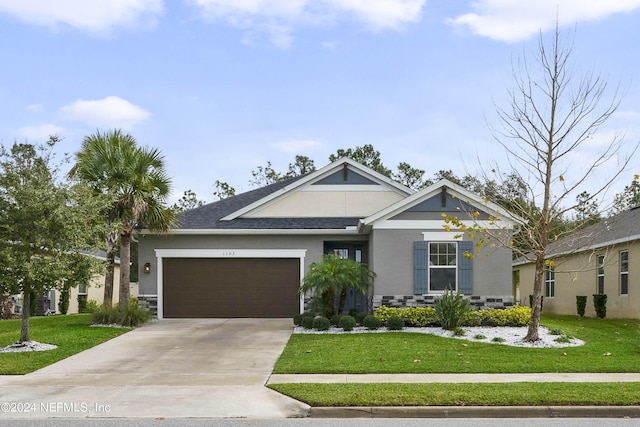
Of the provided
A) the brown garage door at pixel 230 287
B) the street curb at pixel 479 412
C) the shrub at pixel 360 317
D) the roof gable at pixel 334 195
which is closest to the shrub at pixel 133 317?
the brown garage door at pixel 230 287

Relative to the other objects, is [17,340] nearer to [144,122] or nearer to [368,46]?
[144,122]

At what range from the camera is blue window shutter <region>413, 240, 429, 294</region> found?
60.3ft

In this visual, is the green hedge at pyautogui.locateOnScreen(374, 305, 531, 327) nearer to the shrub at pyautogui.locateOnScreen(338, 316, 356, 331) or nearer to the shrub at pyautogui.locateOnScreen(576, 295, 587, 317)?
the shrub at pyautogui.locateOnScreen(338, 316, 356, 331)

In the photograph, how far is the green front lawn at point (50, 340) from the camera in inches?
486

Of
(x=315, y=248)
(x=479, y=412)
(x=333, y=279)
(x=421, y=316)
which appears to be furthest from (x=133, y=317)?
(x=479, y=412)

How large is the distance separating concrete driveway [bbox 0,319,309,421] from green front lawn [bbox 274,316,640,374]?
29.8 inches

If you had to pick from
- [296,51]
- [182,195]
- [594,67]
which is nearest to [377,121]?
[296,51]

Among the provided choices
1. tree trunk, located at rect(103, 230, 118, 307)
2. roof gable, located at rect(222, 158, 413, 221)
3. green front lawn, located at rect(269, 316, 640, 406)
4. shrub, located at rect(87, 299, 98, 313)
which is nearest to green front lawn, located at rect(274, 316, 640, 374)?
green front lawn, located at rect(269, 316, 640, 406)

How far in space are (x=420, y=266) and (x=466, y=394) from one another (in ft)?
30.3

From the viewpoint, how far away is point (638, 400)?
354 inches

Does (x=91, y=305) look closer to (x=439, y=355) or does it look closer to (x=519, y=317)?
(x=519, y=317)

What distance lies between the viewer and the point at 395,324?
1722 centimetres

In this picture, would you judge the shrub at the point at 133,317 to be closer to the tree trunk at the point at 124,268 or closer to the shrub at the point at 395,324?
the tree trunk at the point at 124,268

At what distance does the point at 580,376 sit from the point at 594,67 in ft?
22.8
